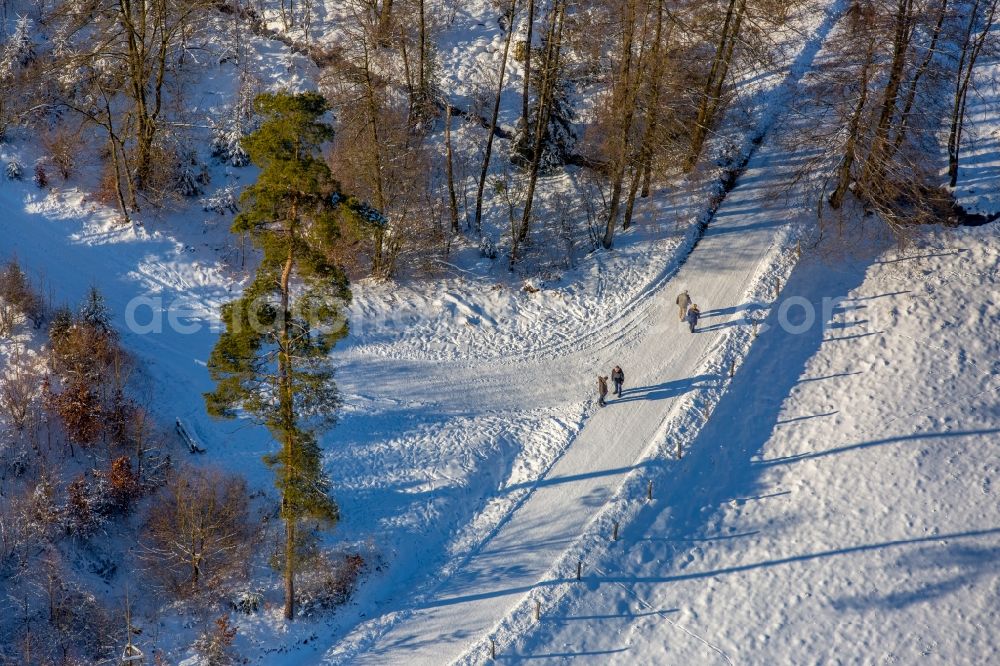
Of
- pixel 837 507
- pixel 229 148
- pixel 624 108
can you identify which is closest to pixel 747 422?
pixel 837 507

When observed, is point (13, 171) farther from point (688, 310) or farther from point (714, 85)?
point (714, 85)

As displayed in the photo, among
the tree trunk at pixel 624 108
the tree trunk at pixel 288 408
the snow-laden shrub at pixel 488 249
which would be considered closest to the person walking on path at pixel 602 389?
the tree trunk at pixel 624 108

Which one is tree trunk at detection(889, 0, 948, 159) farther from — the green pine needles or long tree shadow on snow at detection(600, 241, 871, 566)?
the green pine needles

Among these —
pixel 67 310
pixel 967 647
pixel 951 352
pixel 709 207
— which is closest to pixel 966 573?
pixel 967 647

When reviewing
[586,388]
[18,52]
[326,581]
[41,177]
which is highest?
[18,52]

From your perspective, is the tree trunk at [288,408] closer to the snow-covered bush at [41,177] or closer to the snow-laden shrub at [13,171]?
the snow-covered bush at [41,177]

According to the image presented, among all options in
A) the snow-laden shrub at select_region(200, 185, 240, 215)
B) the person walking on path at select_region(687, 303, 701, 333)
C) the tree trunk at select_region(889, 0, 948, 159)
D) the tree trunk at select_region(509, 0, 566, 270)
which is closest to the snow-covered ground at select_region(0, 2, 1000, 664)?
the person walking on path at select_region(687, 303, 701, 333)
